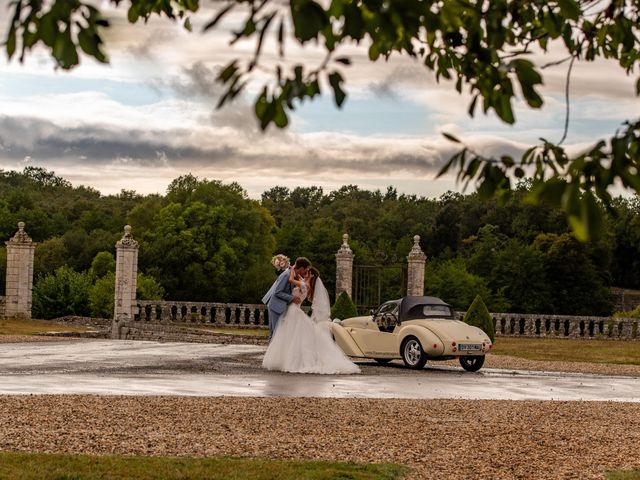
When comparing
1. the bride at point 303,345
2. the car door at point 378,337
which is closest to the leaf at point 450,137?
the bride at point 303,345

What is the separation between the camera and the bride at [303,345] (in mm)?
18172

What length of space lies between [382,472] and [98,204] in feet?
232

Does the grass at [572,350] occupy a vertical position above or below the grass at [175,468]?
below

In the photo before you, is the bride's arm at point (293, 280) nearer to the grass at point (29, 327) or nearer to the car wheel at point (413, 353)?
the car wheel at point (413, 353)

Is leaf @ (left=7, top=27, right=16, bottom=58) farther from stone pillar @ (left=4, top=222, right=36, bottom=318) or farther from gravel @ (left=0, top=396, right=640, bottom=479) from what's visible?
stone pillar @ (left=4, top=222, right=36, bottom=318)

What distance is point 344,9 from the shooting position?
14.8ft

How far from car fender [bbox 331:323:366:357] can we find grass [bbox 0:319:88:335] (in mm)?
11187

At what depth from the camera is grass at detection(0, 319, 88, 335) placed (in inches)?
1178

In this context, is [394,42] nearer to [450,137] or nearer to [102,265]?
[450,137]

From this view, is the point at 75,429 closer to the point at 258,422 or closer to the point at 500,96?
the point at 258,422

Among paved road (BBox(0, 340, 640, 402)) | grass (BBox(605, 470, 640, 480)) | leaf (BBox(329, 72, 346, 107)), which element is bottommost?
paved road (BBox(0, 340, 640, 402))

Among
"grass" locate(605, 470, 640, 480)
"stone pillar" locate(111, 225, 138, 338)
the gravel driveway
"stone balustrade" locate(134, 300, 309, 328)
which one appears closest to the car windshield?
the gravel driveway

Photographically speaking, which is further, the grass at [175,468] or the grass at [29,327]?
the grass at [29,327]

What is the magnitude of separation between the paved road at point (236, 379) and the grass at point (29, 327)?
321 inches
